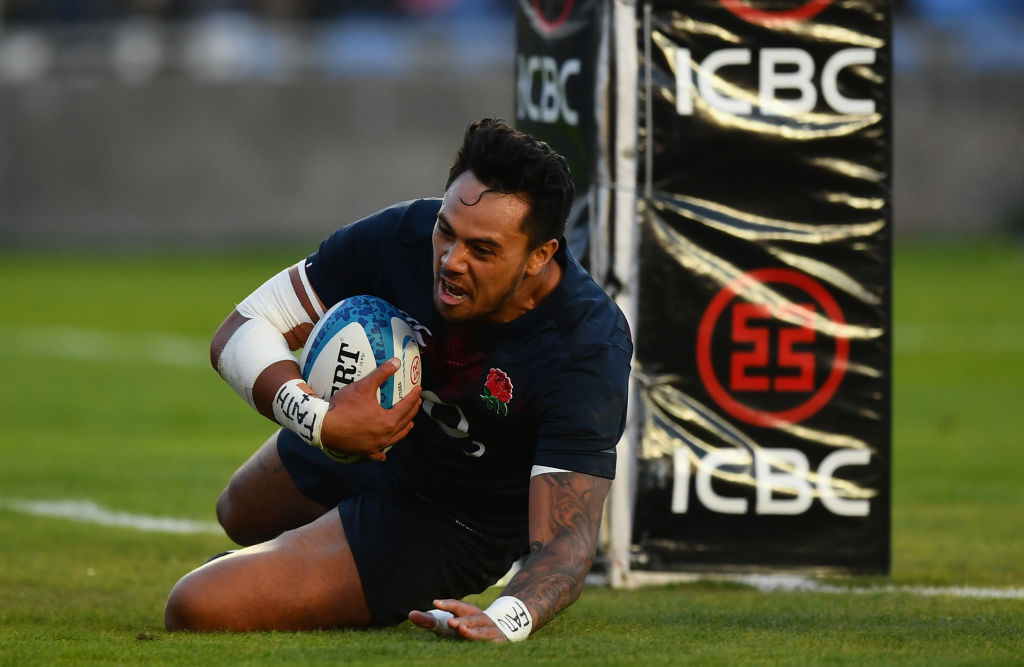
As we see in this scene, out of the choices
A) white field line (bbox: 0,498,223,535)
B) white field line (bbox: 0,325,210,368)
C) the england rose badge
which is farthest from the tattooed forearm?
white field line (bbox: 0,325,210,368)

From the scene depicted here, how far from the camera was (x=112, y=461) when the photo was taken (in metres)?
8.95

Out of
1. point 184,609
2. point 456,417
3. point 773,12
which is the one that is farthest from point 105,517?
point 773,12

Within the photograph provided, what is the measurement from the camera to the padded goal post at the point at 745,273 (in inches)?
232

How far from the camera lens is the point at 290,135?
74.5 feet

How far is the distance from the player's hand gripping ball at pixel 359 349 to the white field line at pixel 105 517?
102 inches

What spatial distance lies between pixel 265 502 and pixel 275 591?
2.74 feet

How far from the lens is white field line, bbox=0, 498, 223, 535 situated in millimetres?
7082

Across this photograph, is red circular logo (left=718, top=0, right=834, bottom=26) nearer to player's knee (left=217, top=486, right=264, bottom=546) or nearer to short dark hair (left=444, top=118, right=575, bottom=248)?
short dark hair (left=444, top=118, right=575, bottom=248)

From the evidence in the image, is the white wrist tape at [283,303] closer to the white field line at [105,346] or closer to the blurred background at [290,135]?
the white field line at [105,346]

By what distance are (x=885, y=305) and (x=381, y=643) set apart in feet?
8.48

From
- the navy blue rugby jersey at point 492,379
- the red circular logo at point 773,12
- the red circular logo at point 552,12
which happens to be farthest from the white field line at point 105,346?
the navy blue rugby jersey at point 492,379

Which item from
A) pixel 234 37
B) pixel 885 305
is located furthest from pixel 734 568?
pixel 234 37

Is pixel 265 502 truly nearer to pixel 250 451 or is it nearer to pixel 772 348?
pixel 772 348

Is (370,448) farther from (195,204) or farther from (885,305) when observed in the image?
(195,204)
